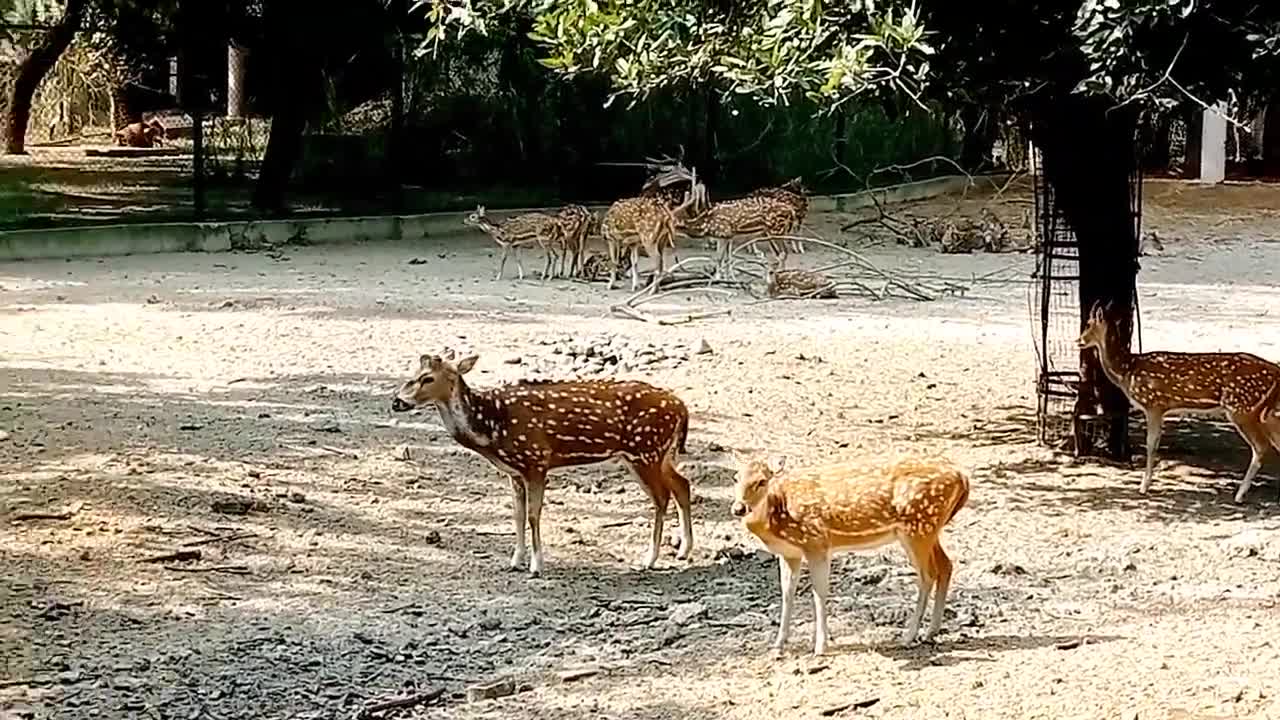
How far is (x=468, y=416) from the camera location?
21.3 feet

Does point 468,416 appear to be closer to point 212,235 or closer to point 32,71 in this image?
point 212,235

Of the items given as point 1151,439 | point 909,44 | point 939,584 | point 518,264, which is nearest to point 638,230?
point 518,264

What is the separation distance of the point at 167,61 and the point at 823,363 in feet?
40.7

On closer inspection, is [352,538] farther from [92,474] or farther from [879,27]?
[879,27]

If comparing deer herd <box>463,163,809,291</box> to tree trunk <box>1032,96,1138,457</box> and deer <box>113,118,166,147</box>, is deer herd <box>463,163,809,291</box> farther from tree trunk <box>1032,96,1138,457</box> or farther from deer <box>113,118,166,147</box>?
deer <box>113,118,166,147</box>

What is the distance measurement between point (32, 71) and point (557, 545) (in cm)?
1705

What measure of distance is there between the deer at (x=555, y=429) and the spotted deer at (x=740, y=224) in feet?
28.7

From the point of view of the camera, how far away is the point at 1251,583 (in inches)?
248

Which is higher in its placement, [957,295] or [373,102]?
[373,102]

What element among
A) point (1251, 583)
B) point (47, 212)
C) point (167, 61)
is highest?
point (167, 61)

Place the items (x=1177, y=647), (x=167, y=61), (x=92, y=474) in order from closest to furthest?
1. (x=1177, y=647)
2. (x=92, y=474)
3. (x=167, y=61)

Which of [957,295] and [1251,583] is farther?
[957,295]

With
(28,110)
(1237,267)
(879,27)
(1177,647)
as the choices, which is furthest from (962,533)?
(28,110)

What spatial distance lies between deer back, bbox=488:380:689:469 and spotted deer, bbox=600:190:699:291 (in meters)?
8.36
